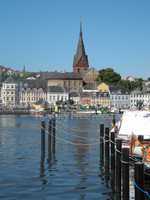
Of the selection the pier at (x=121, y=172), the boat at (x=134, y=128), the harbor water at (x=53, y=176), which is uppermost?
the boat at (x=134, y=128)

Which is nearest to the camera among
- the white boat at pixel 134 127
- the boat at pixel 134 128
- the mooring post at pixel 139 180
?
the mooring post at pixel 139 180

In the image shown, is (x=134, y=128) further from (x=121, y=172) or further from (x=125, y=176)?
(x=125, y=176)

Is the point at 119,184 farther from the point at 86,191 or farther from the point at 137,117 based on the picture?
the point at 137,117

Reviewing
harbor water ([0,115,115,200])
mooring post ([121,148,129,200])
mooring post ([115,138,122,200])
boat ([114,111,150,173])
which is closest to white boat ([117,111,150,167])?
boat ([114,111,150,173])

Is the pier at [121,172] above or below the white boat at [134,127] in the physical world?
below

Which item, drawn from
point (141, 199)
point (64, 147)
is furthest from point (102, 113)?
point (141, 199)

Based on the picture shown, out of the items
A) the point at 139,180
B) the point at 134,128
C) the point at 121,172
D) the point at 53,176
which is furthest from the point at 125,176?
the point at 134,128

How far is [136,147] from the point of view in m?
25.8

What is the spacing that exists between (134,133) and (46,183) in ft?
19.5

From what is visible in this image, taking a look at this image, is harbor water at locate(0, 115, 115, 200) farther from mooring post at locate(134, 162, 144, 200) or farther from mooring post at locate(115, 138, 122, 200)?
mooring post at locate(134, 162, 144, 200)

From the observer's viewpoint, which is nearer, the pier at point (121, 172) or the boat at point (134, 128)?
the pier at point (121, 172)

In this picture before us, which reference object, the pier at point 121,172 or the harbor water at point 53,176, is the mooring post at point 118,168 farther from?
the harbor water at point 53,176

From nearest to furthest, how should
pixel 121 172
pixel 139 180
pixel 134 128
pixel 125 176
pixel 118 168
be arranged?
1. pixel 139 180
2. pixel 125 176
3. pixel 118 168
4. pixel 121 172
5. pixel 134 128

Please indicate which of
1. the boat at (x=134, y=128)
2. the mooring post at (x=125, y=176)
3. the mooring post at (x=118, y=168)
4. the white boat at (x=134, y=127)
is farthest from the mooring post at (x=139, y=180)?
the white boat at (x=134, y=127)
